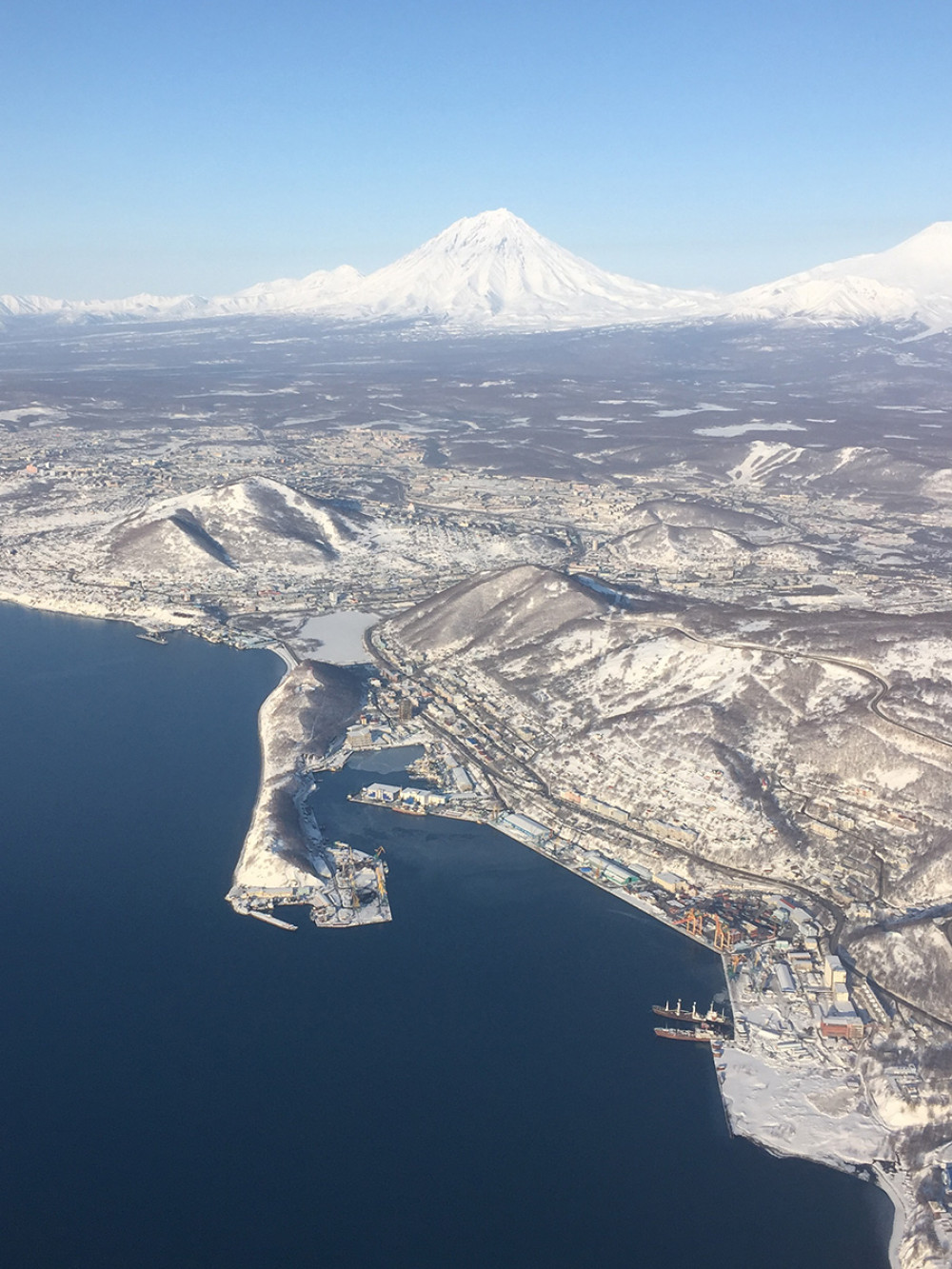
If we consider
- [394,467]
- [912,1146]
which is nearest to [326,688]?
[912,1146]

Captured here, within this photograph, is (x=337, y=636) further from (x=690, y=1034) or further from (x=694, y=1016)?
(x=690, y=1034)

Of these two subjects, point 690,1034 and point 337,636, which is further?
point 337,636

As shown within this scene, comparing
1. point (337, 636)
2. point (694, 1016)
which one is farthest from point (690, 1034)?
point (337, 636)

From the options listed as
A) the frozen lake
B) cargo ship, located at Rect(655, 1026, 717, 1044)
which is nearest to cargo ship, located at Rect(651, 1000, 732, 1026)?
cargo ship, located at Rect(655, 1026, 717, 1044)

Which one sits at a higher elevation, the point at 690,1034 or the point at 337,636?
the point at 337,636

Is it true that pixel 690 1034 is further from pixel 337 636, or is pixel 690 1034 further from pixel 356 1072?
pixel 337 636

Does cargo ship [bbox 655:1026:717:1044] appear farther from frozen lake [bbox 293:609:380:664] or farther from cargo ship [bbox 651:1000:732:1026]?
frozen lake [bbox 293:609:380:664]
